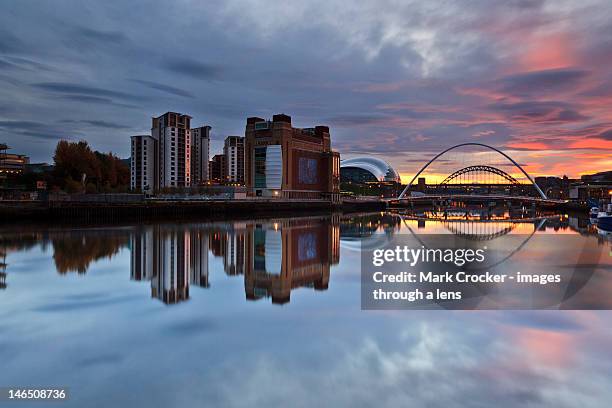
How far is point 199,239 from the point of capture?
1139 inches

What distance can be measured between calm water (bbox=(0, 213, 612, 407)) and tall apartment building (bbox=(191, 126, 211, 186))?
321 feet

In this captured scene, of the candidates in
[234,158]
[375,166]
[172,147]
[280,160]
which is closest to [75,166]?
[172,147]

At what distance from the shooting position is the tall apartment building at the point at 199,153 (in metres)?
111

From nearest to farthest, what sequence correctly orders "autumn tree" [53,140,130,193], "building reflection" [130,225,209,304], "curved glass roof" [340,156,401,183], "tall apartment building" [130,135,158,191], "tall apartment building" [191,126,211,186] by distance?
"building reflection" [130,225,209,304]
"autumn tree" [53,140,130,193]
"tall apartment building" [130,135,158,191]
"tall apartment building" [191,126,211,186]
"curved glass roof" [340,156,401,183]

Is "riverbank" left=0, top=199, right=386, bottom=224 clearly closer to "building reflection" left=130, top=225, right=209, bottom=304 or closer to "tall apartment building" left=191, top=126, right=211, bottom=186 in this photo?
"building reflection" left=130, top=225, right=209, bottom=304

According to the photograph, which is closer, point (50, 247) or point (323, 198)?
point (50, 247)

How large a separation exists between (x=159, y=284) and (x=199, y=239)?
14.5 m

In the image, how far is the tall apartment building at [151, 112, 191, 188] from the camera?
9906cm

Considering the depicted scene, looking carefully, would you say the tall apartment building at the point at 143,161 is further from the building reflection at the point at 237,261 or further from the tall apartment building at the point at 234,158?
the building reflection at the point at 237,261

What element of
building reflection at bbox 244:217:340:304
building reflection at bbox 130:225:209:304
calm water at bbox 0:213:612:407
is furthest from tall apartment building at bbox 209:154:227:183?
calm water at bbox 0:213:612:407

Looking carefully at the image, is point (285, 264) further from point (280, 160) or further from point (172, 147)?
point (172, 147)

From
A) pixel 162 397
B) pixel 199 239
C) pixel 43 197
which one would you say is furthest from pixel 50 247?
pixel 43 197

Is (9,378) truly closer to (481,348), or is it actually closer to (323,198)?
(481,348)

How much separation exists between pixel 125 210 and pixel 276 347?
4648 cm
